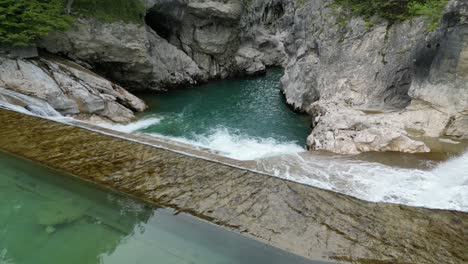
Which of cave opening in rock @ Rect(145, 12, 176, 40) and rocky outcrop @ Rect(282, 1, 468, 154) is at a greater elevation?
cave opening in rock @ Rect(145, 12, 176, 40)

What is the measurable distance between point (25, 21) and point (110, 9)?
651 cm

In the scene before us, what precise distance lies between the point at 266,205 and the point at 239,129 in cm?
1164

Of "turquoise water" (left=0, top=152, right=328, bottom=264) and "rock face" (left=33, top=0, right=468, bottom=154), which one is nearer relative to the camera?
"turquoise water" (left=0, top=152, right=328, bottom=264)

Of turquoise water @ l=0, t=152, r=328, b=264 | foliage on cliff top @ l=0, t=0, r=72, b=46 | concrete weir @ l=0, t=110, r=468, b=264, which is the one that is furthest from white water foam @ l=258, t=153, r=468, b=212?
foliage on cliff top @ l=0, t=0, r=72, b=46

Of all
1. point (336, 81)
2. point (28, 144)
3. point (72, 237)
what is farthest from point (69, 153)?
point (336, 81)

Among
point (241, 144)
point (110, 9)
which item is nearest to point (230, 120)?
point (241, 144)

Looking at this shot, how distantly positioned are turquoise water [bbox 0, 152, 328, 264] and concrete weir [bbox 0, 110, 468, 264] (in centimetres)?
26

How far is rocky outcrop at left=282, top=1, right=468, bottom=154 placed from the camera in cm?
1184

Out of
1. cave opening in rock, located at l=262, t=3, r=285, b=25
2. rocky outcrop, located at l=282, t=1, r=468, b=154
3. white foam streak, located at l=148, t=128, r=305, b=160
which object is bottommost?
white foam streak, located at l=148, t=128, r=305, b=160

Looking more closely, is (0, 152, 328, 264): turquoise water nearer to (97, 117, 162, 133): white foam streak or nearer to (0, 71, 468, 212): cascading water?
(0, 71, 468, 212): cascading water

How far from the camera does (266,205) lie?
21.2 ft

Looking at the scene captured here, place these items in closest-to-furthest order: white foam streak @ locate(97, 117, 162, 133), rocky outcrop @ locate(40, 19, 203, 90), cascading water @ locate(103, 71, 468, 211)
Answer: cascading water @ locate(103, 71, 468, 211), white foam streak @ locate(97, 117, 162, 133), rocky outcrop @ locate(40, 19, 203, 90)

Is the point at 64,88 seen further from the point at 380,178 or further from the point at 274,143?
the point at 380,178

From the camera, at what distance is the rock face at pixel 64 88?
15.3 metres
